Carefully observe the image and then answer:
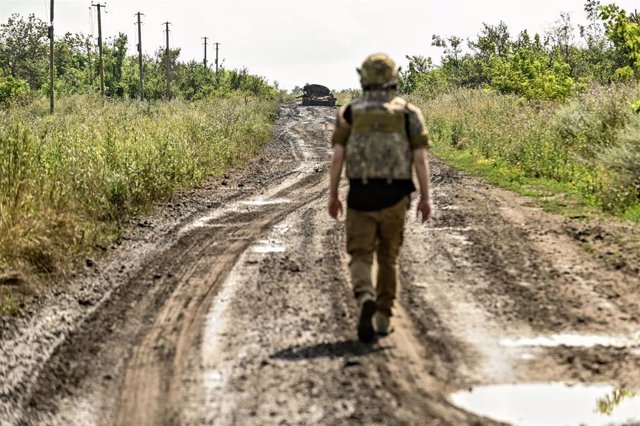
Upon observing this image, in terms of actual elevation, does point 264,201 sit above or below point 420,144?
below

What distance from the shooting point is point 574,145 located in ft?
55.5

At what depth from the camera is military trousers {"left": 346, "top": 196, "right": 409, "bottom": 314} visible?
586 cm

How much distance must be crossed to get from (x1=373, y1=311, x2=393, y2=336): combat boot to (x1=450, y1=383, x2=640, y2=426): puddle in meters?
1.13

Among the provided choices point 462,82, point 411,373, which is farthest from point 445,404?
point 462,82

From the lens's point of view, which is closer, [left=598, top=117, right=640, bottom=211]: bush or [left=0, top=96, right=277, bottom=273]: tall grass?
[left=0, top=96, right=277, bottom=273]: tall grass

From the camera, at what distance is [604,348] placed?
573cm

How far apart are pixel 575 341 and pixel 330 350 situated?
175 cm

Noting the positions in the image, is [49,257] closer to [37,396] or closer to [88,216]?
[88,216]

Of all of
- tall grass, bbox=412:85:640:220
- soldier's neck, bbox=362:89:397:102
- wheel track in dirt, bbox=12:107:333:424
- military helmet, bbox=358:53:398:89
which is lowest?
wheel track in dirt, bbox=12:107:333:424

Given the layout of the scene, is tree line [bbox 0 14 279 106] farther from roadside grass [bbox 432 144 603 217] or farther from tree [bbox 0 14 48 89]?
roadside grass [bbox 432 144 603 217]

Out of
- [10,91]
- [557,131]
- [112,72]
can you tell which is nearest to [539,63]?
[557,131]

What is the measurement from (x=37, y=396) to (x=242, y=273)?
10.4 feet

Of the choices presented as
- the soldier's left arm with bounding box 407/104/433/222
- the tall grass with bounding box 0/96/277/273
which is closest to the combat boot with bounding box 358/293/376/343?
the soldier's left arm with bounding box 407/104/433/222

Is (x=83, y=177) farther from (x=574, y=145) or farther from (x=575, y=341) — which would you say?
(x=574, y=145)
